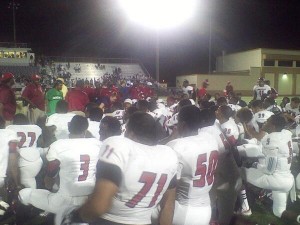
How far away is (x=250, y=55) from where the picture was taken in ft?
147

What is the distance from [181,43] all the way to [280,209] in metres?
50.8

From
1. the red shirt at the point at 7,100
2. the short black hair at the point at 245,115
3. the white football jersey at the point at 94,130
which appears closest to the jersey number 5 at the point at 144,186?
the white football jersey at the point at 94,130

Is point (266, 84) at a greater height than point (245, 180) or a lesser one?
greater

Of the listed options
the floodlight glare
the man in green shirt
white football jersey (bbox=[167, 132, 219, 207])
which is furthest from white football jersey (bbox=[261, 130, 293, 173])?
the man in green shirt

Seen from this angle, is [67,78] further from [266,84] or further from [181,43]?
[266,84]

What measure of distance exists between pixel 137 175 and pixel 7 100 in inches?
271

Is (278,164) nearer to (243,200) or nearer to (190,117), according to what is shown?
(243,200)

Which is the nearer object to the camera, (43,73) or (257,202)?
(257,202)

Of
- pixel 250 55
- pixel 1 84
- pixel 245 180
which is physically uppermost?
pixel 250 55

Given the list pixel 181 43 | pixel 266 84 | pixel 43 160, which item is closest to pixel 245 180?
pixel 43 160

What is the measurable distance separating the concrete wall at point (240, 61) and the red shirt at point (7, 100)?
3811 centimetres

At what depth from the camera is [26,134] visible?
6078 millimetres

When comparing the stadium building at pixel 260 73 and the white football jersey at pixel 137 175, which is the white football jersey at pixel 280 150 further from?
the stadium building at pixel 260 73

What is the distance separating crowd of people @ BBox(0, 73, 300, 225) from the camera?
292 centimetres
